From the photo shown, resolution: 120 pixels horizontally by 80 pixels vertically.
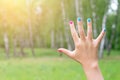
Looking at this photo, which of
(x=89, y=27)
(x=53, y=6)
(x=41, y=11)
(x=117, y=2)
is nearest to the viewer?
(x=89, y=27)

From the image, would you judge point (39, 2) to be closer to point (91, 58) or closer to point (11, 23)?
point (11, 23)

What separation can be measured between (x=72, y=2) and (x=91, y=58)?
27057mm

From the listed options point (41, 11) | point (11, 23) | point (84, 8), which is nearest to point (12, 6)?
point (11, 23)

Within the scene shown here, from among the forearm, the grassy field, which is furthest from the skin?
the grassy field

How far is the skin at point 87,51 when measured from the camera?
286cm

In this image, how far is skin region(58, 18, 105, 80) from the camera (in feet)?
9.37

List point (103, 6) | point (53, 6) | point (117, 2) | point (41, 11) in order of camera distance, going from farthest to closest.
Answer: point (41, 11)
point (53, 6)
point (103, 6)
point (117, 2)

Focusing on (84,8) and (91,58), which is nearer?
(91,58)

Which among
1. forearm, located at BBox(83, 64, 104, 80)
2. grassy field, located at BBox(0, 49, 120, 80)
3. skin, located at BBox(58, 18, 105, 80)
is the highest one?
skin, located at BBox(58, 18, 105, 80)

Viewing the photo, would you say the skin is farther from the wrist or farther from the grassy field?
the grassy field

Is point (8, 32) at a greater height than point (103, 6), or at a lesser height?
lesser

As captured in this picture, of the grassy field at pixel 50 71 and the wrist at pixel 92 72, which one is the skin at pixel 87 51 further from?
the grassy field at pixel 50 71

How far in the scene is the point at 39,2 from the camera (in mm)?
34281

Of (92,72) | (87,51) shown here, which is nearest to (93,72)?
(92,72)
